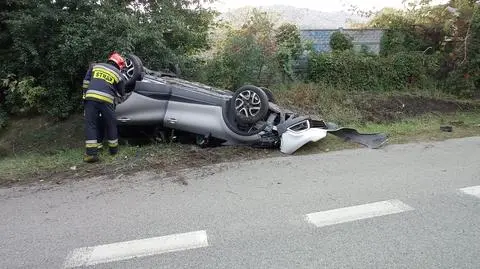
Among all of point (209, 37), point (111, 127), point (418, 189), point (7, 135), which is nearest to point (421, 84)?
point (209, 37)

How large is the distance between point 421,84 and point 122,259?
409 inches

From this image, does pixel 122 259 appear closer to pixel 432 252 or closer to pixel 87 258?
pixel 87 258

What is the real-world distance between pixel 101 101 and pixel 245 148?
2.18 meters

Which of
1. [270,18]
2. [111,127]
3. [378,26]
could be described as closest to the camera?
[111,127]

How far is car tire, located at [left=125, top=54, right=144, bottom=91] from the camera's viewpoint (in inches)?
260

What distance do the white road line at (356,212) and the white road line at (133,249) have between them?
1.03 metres

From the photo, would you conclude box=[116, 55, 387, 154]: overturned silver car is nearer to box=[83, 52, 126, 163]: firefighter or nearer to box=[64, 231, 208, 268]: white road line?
box=[83, 52, 126, 163]: firefighter

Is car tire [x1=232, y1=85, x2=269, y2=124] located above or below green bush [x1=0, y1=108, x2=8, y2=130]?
above

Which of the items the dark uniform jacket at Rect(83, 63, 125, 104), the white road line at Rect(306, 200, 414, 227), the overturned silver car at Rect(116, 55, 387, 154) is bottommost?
the white road line at Rect(306, 200, 414, 227)

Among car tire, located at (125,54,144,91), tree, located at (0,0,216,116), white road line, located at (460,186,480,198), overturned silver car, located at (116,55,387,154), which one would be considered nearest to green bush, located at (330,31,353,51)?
tree, located at (0,0,216,116)

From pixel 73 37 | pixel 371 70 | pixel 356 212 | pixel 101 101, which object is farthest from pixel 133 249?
pixel 371 70

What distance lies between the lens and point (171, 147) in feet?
21.4

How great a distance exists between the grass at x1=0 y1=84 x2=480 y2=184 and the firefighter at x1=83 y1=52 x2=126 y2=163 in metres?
0.23

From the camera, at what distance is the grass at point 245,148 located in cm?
570
